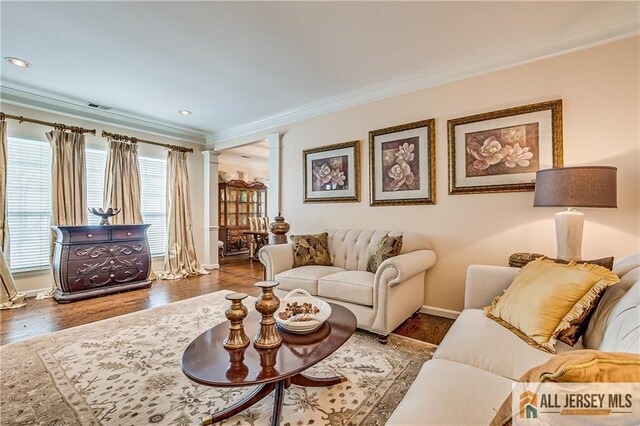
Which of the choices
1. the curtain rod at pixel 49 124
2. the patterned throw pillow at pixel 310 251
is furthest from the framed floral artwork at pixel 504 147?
the curtain rod at pixel 49 124

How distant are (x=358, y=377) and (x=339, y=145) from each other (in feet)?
8.95

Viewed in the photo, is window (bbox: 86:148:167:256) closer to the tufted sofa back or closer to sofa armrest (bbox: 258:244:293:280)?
sofa armrest (bbox: 258:244:293:280)

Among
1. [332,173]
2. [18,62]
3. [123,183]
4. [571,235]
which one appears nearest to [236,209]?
[123,183]

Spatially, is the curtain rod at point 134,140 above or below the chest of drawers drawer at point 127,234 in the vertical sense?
above

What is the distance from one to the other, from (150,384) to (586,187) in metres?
3.01

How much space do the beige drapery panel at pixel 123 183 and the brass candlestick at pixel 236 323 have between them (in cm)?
397

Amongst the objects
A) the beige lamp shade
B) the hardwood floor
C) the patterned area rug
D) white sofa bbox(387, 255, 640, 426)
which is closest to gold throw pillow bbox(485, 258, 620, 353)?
white sofa bbox(387, 255, 640, 426)

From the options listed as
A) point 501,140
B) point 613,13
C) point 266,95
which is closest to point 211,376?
point 501,140

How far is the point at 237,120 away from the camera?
4.62m

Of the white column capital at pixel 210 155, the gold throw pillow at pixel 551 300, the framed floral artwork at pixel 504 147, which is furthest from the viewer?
the white column capital at pixel 210 155

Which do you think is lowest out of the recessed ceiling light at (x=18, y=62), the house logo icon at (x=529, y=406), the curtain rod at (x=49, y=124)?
the house logo icon at (x=529, y=406)

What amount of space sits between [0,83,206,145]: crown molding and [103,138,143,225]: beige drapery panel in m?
0.32

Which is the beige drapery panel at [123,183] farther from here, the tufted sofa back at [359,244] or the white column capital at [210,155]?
the tufted sofa back at [359,244]

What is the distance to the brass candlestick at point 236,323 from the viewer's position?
132 centimetres
